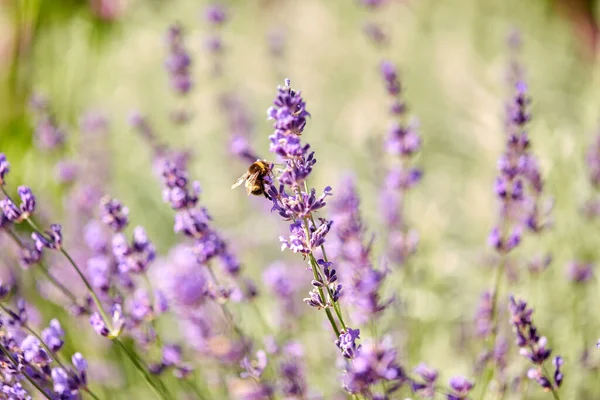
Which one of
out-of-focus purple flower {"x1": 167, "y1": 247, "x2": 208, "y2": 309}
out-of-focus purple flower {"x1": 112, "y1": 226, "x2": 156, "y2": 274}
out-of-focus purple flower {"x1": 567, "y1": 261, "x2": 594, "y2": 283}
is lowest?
out-of-focus purple flower {"x1": 112, "y1": 226, "x2": 156, "y2": 274}

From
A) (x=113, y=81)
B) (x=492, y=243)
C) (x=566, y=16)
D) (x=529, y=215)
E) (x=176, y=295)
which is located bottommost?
(x=176, y=295)

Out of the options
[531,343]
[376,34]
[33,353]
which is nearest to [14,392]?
[33,353]

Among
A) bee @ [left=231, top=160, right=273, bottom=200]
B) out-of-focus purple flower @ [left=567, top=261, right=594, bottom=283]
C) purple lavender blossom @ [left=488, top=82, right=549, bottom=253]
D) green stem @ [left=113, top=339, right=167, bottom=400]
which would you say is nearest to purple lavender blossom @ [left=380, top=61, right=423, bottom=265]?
purple lavender blossom @ [left=488, top=82, right=549, bottom=253]

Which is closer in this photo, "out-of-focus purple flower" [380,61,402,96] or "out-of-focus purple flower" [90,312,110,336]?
"out-of-focus purple flower" [90,312,110,336]

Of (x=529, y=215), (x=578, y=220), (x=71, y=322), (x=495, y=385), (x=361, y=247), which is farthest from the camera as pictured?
(x=578, y=220)

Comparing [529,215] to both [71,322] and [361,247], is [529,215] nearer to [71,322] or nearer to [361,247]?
[361,247]

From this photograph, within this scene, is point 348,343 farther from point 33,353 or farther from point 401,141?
point 401,141

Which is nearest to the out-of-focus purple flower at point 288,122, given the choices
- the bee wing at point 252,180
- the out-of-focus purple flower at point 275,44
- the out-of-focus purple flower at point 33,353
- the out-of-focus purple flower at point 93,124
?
the bee wing at point 252,180

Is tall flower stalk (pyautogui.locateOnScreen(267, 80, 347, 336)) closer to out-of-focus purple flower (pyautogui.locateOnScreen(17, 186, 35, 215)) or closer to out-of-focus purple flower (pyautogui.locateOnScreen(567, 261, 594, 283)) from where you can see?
out-of-focus purple flower (pyautogui.locateOnScreen(17, 186, 35, 215))

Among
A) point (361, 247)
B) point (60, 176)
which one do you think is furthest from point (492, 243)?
point (60, 176)
